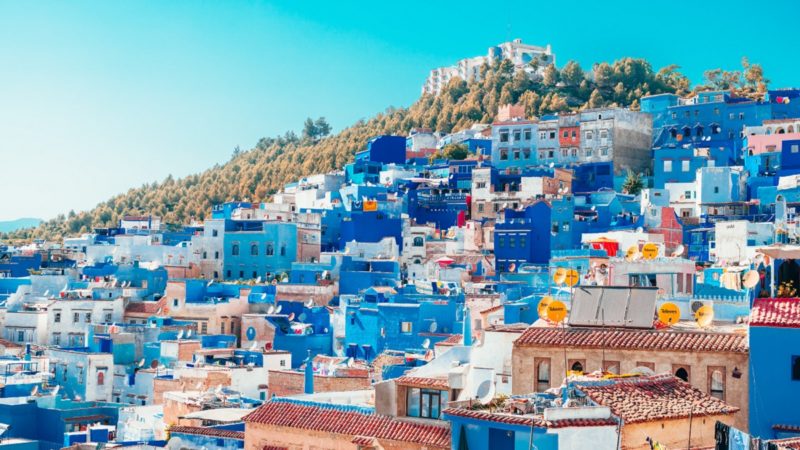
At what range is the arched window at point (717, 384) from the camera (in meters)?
16.9

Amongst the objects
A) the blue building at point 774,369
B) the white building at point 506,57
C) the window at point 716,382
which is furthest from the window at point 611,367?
the white building at point 506,57

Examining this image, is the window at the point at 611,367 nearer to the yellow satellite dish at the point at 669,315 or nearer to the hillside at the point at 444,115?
the yellow satellite dish at the point at 669,315

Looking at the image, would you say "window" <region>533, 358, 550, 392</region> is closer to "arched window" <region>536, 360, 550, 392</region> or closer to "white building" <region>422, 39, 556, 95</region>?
"arched window" <region>536, 360, 550, 392</region>

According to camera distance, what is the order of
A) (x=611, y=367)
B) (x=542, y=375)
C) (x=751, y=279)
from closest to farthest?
(x=611, y=367) < (x=542, y=375) < (x=751, y=279)

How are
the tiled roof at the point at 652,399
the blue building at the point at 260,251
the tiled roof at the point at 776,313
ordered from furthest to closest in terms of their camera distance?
the blue building at the point at 260,251, the tiled roof at the point at 776,313, the tiled roof at the point at 652,399

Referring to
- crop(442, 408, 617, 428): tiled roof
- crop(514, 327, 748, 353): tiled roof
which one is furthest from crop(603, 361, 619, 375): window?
crop(442, 408, 617, 428): tiled roof

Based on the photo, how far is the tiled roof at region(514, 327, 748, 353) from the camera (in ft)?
56.1

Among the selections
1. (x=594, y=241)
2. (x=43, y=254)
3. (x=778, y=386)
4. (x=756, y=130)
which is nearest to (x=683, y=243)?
(x=594, y=241)

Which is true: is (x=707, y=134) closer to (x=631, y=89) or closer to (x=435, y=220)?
(x=435, y=220)

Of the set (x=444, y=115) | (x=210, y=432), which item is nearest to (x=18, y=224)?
(x=444, y=115)

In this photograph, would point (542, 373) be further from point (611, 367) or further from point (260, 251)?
point (260, 251)

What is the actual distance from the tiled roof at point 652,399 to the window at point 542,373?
7.12ft

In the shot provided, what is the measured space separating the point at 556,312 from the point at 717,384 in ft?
9.01

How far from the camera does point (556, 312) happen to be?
60.6ft
